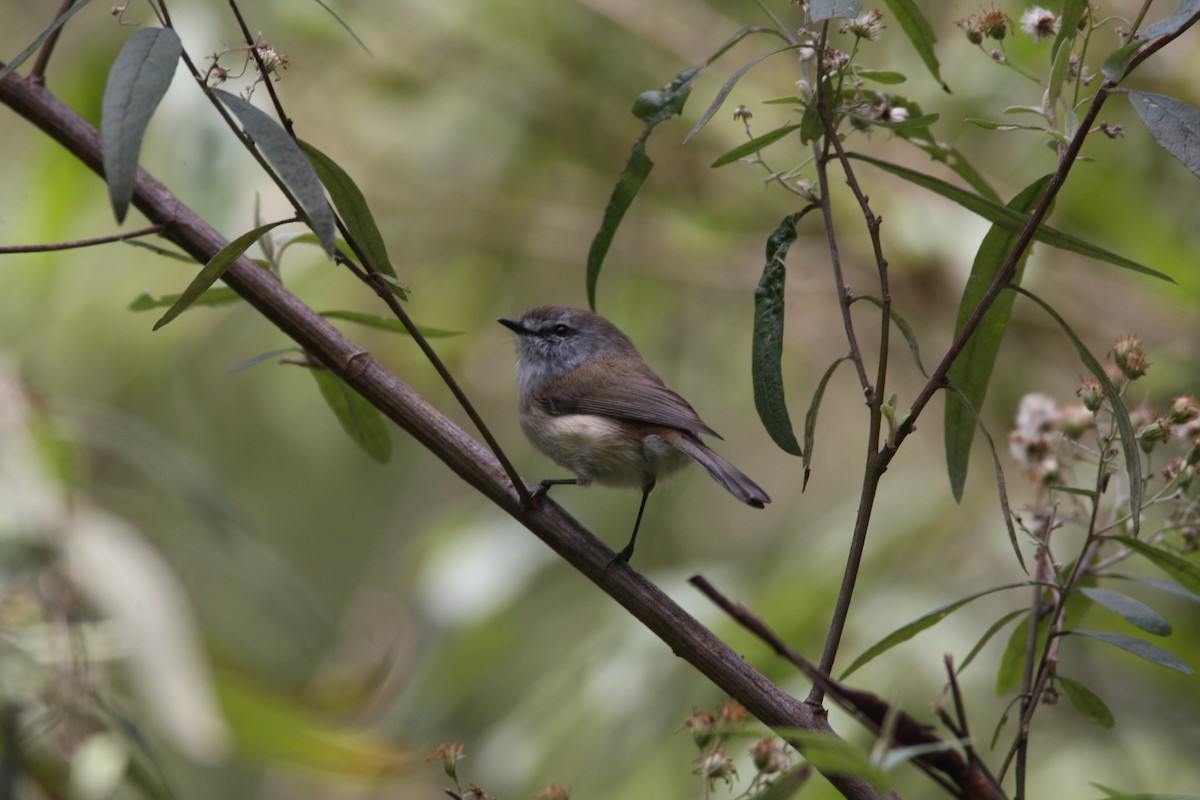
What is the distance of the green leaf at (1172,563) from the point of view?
1453 millimetres

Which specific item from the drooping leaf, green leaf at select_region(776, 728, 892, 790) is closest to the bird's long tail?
the drooping leaf

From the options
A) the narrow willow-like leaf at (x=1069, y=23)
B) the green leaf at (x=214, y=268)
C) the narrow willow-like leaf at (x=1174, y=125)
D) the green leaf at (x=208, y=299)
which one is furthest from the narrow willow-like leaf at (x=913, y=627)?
the green leaf at (x=208, y=299)

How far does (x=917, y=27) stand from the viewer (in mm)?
1594

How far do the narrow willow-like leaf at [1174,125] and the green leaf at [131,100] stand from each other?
1.02 meters

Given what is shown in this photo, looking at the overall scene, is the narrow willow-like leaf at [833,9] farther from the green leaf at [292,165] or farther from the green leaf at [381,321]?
the green leaf at [381,321]

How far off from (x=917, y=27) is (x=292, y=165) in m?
0.93

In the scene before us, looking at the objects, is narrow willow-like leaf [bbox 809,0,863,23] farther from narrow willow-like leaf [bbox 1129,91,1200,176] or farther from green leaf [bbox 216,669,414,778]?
green leaf [bbox 216,669,414,778]

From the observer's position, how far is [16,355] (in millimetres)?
3143

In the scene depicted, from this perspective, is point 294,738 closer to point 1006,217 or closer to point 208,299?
point 208,299

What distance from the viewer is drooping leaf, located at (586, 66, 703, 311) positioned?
153 centimetres

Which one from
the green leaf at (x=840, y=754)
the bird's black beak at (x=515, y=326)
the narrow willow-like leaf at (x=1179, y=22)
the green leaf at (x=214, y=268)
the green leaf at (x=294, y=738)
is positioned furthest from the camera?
the bird's black beak at (x=515, y=326)

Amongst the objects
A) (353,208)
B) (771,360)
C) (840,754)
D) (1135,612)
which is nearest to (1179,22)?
(771,360)

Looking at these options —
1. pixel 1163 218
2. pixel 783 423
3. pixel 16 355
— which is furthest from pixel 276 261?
pixel 1163 218

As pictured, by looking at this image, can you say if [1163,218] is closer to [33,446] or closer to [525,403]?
[525,403]
